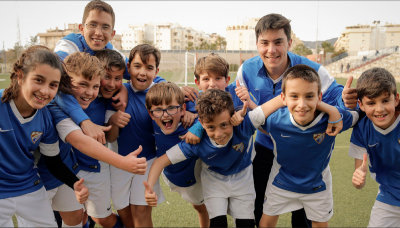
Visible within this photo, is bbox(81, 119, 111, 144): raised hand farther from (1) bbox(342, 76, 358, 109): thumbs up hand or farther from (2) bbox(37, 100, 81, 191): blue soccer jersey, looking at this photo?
(1) bbox(342, 76, 358, 109): thumbs up hand

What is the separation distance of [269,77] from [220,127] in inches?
38.0

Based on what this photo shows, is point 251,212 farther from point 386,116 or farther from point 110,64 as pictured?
point 110,64

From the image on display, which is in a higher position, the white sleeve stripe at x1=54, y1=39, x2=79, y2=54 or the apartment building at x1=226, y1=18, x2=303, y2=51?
the apartment building at x1=226, y1=18, x2=303, y2=51

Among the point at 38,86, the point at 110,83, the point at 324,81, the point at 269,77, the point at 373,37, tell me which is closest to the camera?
the point at 38,86

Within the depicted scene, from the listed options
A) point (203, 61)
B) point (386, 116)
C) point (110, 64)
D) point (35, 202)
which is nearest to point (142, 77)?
point (110, 64)

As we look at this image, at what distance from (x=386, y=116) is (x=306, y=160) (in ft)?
2.56

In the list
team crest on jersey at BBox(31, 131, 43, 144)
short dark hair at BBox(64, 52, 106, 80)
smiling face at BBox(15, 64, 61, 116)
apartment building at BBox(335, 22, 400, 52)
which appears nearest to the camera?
smiling face at BBox(15, 64, 61, 116)

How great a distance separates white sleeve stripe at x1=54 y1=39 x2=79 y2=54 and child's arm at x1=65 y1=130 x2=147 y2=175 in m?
1.20

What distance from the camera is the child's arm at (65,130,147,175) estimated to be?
2.21 metres

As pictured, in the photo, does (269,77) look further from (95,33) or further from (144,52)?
(95,33)

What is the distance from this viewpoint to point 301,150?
2.56 meters

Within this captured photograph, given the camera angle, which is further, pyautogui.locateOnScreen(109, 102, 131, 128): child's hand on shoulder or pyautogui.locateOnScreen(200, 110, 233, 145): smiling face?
pyautogui.locateOnScreen(109, 102, 131, 128): child's hand on shoulder

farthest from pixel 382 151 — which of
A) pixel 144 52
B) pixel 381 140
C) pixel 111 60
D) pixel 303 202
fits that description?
pixel 111 60

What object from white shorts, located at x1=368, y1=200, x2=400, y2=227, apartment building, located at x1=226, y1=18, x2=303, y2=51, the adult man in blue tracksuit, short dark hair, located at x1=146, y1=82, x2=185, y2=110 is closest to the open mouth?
short dark hair, located at x1=146, y1=82, x2=185, y2=110
